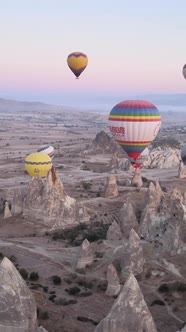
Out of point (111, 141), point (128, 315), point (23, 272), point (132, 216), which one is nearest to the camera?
point (128, 315)

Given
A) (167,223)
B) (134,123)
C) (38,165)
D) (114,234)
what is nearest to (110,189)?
(38,165)

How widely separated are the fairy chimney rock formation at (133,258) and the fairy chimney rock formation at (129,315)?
10.4 meters

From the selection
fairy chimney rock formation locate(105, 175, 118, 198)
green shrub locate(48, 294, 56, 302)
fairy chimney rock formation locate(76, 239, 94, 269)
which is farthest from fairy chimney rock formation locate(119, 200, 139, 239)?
fairy chimney rock formation locate(105, 175, 118, 198)

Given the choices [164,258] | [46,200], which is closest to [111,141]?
[46,200]

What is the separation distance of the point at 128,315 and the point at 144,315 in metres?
0.72

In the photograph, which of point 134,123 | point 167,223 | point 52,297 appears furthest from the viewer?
point 134,123

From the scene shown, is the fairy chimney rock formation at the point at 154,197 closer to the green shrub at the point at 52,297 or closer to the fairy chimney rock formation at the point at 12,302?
the green shrub at the point at 52,297

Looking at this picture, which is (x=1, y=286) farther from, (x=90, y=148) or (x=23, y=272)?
(x=90, y=148)

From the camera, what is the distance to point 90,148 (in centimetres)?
10662

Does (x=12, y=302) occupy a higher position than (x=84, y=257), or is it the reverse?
(x=12, y=302)

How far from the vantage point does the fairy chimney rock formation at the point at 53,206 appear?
44938 millimetres

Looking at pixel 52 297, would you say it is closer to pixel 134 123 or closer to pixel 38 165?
pixel 134 123

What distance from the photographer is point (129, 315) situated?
20969 millimetres

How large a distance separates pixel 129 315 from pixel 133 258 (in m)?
10.8
